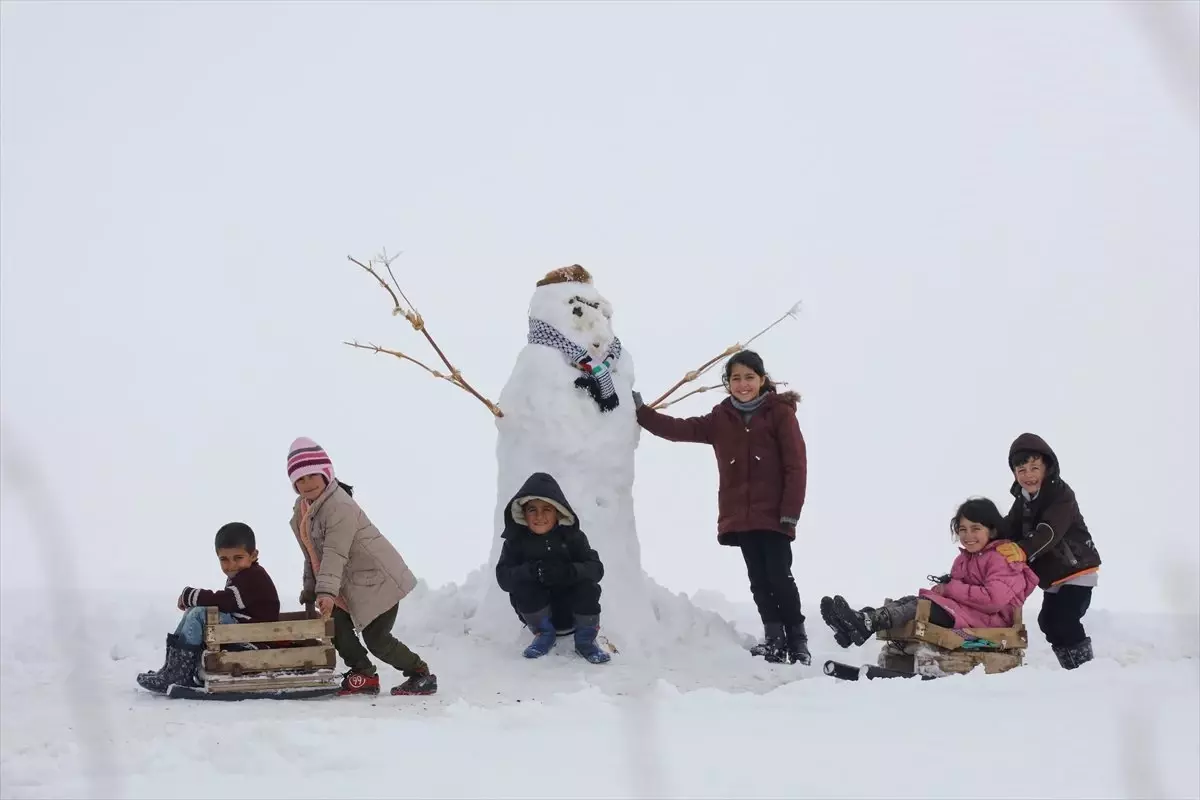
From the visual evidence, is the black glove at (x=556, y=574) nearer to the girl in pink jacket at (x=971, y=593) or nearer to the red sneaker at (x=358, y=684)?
the red sneaker at (x=358, y=684)

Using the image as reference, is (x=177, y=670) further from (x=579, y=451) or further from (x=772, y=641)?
(x=772, y=641)

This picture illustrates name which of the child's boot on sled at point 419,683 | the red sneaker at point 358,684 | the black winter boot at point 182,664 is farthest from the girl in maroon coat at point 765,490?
the black winter boot at point 182,664

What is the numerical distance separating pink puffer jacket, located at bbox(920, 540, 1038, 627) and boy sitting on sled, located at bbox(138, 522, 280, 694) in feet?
10.1

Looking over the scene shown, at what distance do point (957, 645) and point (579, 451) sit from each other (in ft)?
7.61

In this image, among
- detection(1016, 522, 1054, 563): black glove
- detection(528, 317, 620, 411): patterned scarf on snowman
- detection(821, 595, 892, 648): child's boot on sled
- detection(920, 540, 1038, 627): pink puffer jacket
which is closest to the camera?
detection(821, 595, 892, 648): child's boot on sled

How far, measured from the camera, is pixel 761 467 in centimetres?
724

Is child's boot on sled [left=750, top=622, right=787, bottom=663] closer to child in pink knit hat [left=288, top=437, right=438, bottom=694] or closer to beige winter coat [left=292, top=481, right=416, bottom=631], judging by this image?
child in pink knit hat [left=288, top=437, right=438, bottom=694]

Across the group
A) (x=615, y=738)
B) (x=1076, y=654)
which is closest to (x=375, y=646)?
(x=615, y=738)

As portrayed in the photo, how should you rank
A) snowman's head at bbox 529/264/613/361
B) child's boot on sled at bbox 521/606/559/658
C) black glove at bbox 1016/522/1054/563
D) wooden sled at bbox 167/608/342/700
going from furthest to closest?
snowman's head at bbox 529/264/613/361, child's boot on sled at bbox 521/606/559/658, black glove at bbox 1016/522/1054/563, wooden sled at bbox 167/608/342/700

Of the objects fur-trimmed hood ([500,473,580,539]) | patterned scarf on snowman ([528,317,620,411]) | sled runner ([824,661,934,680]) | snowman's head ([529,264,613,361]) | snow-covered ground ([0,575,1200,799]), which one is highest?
snowman's head ([529,264,613,361])

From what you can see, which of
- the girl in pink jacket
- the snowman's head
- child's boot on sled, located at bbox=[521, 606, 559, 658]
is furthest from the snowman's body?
the girl in pink jacket

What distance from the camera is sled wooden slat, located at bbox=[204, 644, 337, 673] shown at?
6.00m

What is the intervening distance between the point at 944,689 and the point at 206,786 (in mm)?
2844

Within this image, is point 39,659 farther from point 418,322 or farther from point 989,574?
point 989,574
